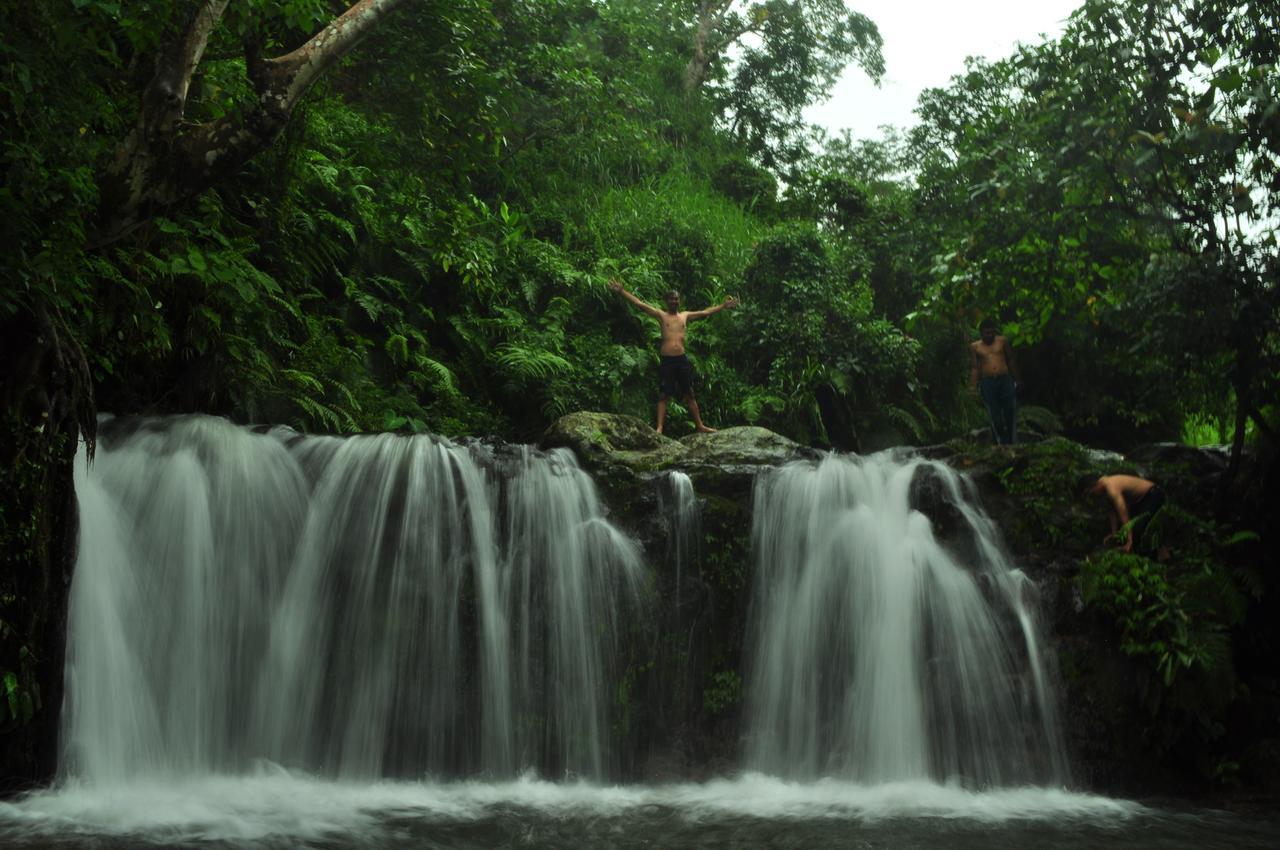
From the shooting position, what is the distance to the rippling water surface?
5.19 metres

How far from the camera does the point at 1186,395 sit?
31.3 feet

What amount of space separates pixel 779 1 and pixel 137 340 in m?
25.6

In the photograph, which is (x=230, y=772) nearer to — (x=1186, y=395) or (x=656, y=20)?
(x=1186, y=395)

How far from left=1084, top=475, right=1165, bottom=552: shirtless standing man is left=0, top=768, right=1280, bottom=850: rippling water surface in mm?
2261

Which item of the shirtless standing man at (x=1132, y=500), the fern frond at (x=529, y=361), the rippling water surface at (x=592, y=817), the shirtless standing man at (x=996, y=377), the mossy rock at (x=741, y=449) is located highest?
the fern frond at (x=529, y=361)

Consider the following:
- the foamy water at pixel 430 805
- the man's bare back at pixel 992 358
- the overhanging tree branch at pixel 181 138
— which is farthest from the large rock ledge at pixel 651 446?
the overhanging tree branch at pixel 181 138

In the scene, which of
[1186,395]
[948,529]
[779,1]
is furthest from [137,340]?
[779,1]

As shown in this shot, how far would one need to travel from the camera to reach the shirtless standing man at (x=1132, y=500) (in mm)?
8078

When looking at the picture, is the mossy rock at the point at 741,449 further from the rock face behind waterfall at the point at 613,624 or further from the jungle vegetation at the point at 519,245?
the jungle vegetation at the point at 519,245

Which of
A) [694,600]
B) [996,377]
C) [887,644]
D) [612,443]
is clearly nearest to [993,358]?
[996,377]

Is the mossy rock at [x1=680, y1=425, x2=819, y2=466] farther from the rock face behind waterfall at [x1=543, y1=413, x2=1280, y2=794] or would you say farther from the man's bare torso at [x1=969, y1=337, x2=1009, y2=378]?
the man's bare torso at [x1=969, y1=337, x2=1009, y2=378]

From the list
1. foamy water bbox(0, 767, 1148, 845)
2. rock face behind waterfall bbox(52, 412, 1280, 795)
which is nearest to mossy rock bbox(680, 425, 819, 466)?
rock face behind waterfall bbox(52, 412, 1280, 795)

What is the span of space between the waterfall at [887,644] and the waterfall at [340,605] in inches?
47.9

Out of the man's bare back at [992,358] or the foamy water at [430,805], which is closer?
the foamy water at [430,805]
